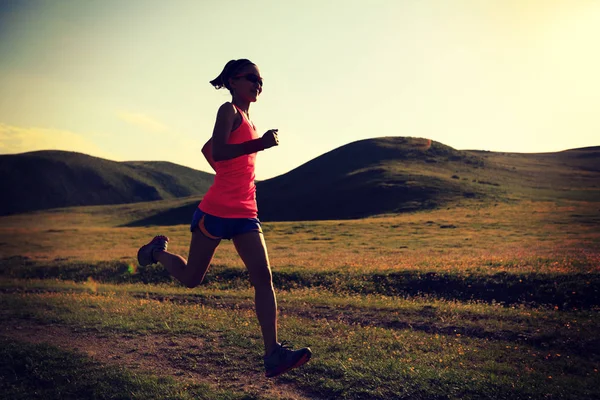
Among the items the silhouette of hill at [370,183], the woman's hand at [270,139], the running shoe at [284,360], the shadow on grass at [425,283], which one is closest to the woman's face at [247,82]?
the woman's hand at [270,139]

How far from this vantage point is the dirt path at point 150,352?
7.70 m

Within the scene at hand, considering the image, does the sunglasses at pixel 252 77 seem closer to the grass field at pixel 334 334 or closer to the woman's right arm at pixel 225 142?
the woman's right arm at pixel 225 142

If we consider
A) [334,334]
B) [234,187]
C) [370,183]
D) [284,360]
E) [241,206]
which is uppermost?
[370,183]

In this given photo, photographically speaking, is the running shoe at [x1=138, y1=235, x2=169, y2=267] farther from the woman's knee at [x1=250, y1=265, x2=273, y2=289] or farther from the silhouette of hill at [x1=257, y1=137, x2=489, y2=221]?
the silhouette of hill at [x1=257, y1=137, x2=489, y2=221]

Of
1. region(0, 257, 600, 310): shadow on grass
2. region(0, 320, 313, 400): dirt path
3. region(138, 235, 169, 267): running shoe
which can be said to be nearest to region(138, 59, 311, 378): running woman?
region(138, 235, 169, 267): running shoe

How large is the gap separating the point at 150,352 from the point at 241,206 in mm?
5163

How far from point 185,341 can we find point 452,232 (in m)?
37.6

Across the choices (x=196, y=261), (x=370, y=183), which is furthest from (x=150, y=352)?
(x=370, y=183)

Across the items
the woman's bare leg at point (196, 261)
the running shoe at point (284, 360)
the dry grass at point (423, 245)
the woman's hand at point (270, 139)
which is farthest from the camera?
the dry grass at point (423, 245)

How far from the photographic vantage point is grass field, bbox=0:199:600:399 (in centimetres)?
773

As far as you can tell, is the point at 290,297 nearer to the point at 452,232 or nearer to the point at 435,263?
the point at 435,263

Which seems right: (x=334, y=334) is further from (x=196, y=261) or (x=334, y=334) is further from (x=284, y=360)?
(x=196, y=261)

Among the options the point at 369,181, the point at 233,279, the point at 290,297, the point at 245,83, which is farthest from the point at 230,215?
the point at 369,181

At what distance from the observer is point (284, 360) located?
603 cm
